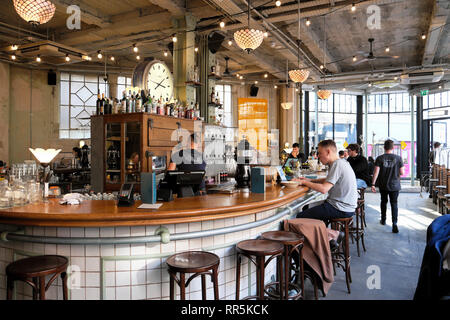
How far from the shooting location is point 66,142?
10.8m

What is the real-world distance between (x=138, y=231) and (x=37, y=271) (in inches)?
25.3

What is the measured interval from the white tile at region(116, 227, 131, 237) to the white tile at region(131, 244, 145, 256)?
0.31 feet

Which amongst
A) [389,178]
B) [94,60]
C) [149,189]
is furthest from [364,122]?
[149,189]

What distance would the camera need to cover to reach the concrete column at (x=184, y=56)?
21.7 ft

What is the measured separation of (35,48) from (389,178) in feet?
25.4

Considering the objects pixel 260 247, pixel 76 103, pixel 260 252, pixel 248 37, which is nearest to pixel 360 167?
pixel 248 37

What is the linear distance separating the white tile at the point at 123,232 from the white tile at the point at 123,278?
0.26 meters

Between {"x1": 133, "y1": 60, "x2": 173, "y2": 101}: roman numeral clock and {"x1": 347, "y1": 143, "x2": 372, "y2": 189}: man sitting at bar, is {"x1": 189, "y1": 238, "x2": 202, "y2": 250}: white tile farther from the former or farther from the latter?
{"x1": 347, "y1": 143, "x2": 372, "y2": 189}: man sitting at bar

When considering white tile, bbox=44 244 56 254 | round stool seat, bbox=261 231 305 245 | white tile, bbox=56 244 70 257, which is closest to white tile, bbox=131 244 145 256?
white tile, bbox=56 244 70 257

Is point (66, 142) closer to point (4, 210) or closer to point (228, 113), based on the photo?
point (228, 113)

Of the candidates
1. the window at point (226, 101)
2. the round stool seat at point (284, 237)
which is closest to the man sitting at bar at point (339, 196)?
the round stool seat at point (284, 237)

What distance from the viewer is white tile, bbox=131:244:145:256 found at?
2.32 m

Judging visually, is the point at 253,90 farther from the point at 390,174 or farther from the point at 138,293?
the point at 138,293

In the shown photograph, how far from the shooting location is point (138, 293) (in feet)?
7.63
